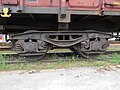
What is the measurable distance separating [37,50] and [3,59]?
3.53 feet

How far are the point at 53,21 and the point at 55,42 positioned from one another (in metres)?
1.12

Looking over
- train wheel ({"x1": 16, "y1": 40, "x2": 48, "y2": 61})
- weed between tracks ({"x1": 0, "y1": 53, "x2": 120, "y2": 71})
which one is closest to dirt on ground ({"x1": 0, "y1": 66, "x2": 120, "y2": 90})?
weed between tracks ({"x1": 0, "y1": 53, "x2": 120, "y2": 71})

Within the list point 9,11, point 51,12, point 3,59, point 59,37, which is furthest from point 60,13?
point 3,59

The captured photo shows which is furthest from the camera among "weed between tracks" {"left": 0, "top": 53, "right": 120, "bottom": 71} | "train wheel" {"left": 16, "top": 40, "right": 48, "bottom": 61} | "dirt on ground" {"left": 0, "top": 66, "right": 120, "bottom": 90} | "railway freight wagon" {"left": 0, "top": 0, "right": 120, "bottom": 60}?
"train wheel" {"left": 16, "top": 40, "right": 48, "bottom": 61}

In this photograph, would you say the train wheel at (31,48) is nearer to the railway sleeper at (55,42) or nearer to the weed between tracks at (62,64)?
the railway sleeper at (55,42)

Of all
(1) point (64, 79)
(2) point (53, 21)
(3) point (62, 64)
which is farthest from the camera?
(2) point (53, 21)

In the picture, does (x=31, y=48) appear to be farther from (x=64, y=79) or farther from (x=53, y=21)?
(x=64, y=79)

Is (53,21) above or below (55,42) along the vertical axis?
above

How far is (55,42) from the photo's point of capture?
289 inches

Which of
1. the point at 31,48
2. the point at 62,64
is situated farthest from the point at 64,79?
the point at 31,48

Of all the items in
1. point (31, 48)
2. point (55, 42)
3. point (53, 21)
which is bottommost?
point (31, 48)

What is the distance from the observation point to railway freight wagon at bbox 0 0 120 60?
688cm

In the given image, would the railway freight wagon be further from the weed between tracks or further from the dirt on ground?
the dirt on ground

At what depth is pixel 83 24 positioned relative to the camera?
335 inches
